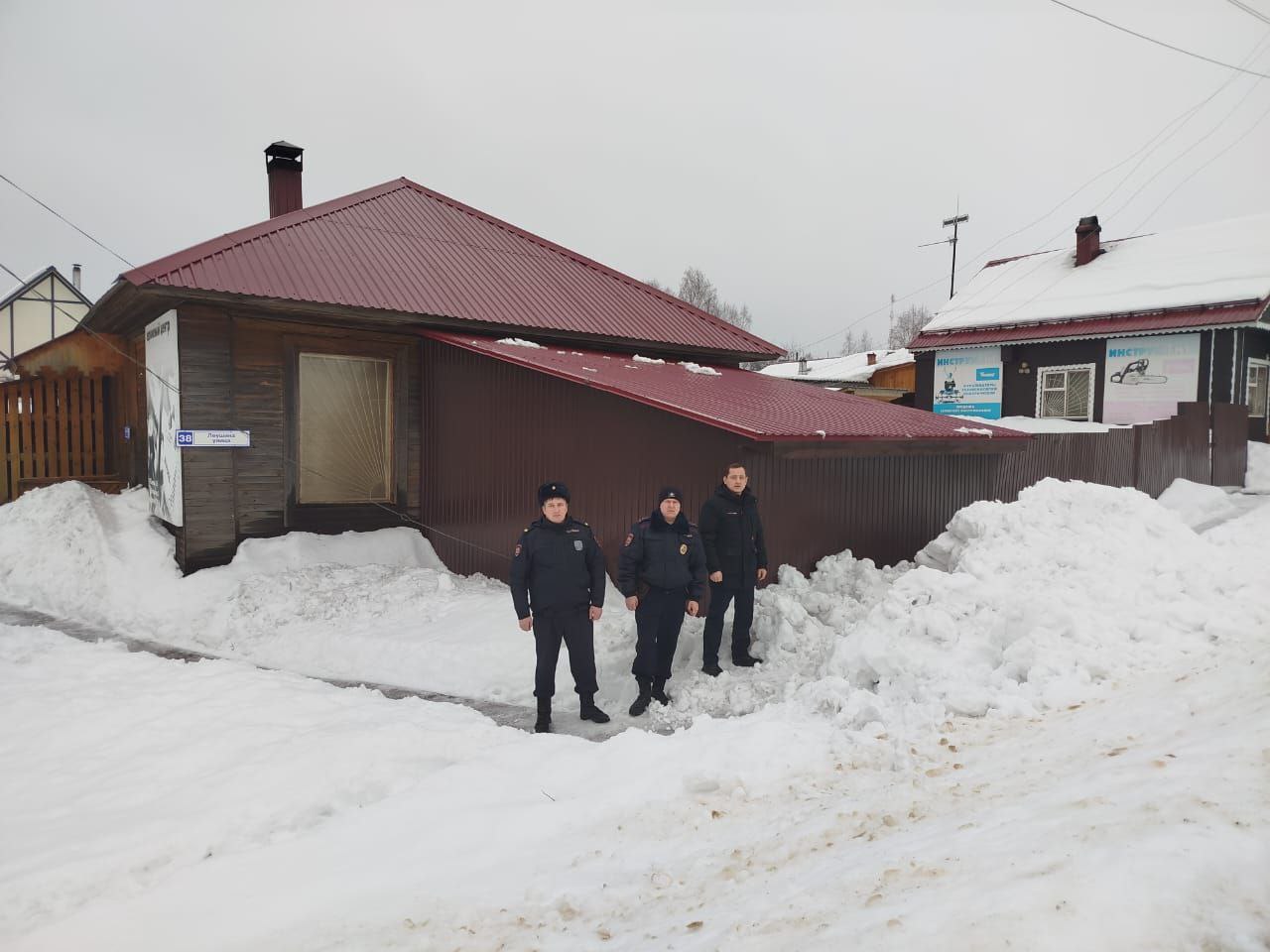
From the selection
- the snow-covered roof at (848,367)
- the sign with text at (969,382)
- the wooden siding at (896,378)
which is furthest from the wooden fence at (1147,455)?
the wooden siding at (896,378)

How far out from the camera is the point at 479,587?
8.68 metres

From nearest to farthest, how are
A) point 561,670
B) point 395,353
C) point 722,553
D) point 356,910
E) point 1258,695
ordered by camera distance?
point 356,910 → point 1258,695 → point 722,553 → point 561,670 → point 395,353

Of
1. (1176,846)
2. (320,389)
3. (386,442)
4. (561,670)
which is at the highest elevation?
(320,389)

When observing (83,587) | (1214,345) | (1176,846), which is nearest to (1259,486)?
(1214,345)

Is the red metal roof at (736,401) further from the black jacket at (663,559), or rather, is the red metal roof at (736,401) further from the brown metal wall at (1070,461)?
the black jacket at (663,559)

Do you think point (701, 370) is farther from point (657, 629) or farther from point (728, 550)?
point (657, 629)

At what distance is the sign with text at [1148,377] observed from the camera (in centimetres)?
1636

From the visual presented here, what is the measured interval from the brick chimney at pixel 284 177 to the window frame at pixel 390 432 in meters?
4.68

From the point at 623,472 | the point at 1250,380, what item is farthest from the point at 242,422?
the point at 1250,380

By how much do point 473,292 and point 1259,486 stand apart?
614 inches

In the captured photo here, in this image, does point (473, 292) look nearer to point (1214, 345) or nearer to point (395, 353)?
point (395, 353)

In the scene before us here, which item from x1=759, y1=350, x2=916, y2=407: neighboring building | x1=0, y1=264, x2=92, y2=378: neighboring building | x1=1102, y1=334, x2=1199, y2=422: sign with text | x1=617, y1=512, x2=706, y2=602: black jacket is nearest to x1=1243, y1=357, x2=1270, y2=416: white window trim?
x1=1102, y1=334, x2=1199, y2=422: sign with text

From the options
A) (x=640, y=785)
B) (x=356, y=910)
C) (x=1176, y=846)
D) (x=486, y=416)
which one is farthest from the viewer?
(x=486, y=416)

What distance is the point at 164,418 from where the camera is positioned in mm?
9484
